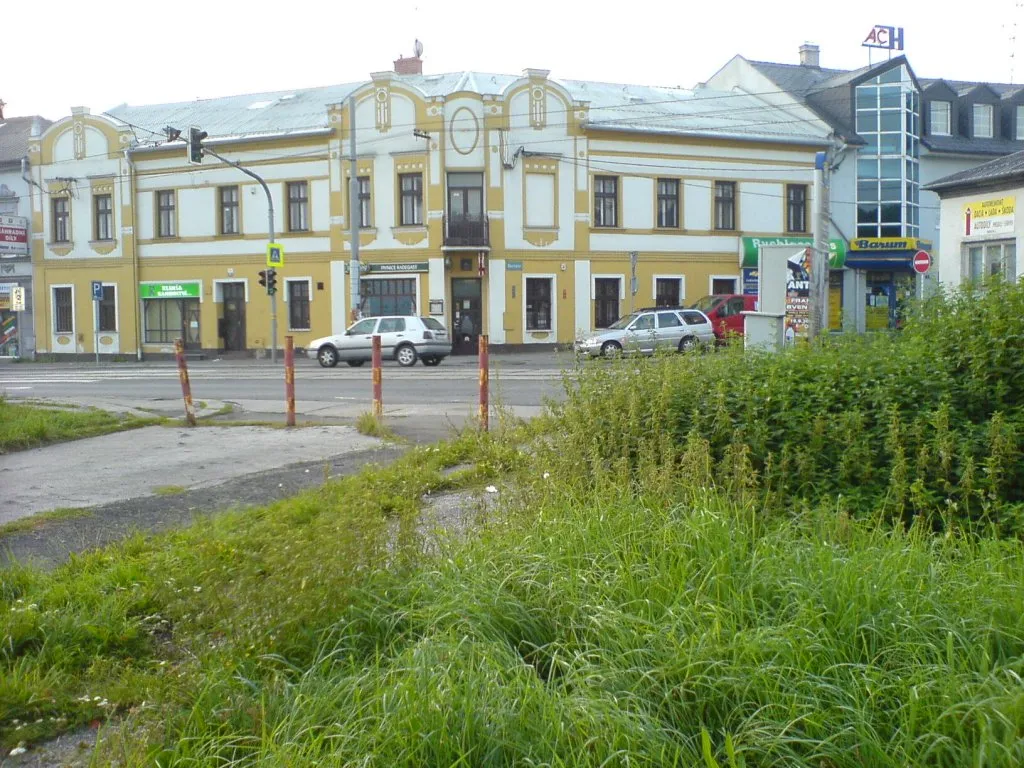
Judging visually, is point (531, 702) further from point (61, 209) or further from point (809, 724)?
point (61, 209)

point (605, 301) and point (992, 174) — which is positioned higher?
point (992, 174)

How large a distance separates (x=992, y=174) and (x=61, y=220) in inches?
1510

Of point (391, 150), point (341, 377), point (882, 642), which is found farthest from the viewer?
point (391, 150)

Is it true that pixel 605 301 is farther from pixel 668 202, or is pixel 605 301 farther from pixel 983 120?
pixel 983 120

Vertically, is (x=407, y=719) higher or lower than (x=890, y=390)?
lower

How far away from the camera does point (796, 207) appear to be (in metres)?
44.3

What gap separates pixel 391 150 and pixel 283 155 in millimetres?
4984

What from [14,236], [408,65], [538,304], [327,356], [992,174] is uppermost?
[408,65]

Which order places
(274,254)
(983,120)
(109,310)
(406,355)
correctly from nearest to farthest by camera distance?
(406,355), (274,254), (109,310), (983,120)

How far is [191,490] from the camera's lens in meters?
8.83

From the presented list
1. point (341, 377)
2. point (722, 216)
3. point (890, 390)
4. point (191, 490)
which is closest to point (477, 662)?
point (890, 390)

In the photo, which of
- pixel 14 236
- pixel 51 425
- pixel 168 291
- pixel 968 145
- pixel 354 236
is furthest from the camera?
pixel 968 145

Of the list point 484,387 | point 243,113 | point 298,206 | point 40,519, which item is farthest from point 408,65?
point 40,519

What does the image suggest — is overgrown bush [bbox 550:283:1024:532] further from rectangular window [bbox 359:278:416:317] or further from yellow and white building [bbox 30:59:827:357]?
rectangular window [bbox 359:278:416:317]
